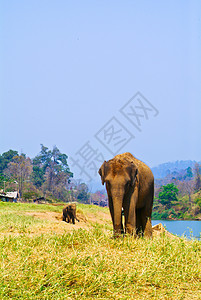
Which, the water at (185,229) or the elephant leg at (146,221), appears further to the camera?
the elephant leg at (146,221)

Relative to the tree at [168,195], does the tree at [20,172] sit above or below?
above

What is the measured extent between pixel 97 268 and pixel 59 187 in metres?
86.7

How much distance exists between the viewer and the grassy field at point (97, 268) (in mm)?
4949

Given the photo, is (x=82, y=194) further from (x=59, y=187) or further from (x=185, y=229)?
(x=185, y=229)

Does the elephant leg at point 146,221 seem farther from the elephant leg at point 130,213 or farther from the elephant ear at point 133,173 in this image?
the elephant ear at point 133,173

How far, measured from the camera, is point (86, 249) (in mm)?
6617

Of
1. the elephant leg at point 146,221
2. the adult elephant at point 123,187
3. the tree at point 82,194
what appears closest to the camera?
the adult elephant at point 123,187

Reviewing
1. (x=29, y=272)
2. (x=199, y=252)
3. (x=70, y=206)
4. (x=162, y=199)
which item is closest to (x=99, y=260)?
(x=29, y=272)

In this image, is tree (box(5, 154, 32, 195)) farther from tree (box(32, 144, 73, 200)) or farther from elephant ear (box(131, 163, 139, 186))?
elephant ear (box(131, 163, 139, 186))

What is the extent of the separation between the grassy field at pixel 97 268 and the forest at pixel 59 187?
54674 mm

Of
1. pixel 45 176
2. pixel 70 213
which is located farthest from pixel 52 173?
pixel 70 213

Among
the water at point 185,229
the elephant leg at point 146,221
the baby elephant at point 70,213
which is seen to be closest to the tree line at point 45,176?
the water at point 185,229

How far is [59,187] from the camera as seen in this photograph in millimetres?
91562

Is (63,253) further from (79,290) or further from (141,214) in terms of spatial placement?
(141,214)
